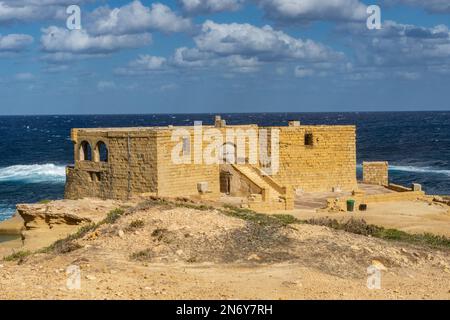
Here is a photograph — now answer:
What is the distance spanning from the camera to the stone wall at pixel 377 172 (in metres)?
33.8

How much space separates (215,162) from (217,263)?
46.4 ft

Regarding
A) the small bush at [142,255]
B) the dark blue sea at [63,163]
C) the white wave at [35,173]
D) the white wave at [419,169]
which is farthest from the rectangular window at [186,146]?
the white wave at [419,169]

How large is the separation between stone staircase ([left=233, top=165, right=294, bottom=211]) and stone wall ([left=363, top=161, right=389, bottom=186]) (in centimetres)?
786

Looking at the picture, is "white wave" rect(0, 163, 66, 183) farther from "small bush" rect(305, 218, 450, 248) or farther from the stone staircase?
"small bush" rect(305, 218, 450, 248)

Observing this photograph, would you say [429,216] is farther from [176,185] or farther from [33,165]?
[33,165]

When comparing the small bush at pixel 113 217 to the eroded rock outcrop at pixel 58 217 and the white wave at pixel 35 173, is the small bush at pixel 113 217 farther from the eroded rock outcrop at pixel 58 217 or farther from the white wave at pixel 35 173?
the white wave at pixel 35 173

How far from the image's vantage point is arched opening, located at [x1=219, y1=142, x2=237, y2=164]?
28.2m

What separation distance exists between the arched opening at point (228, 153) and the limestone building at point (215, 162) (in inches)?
1.7

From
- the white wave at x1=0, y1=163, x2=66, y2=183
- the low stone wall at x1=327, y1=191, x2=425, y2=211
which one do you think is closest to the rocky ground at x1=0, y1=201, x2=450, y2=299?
the low stone wall at x1=327, y1=191, x2=425, y2=211

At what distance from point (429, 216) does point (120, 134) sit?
40.3ft

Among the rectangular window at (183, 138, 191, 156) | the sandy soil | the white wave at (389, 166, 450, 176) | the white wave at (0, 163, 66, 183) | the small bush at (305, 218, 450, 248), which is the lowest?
the white wave at (389, 166, 450, 176)

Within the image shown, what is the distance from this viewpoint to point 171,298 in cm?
1074
